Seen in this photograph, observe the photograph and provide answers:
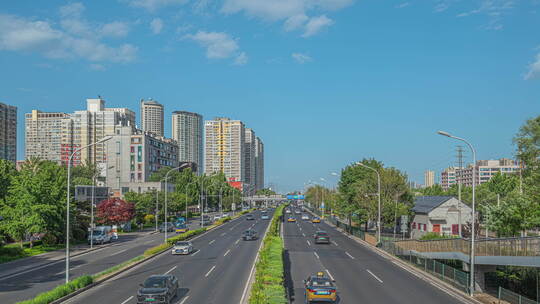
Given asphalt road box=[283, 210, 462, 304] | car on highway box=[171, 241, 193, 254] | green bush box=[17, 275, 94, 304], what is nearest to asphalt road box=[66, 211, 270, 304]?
green bush box=[17, 275, 94, 304]

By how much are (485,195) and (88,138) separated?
530 ft

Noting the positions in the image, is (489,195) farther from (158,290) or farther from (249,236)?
(158,290)

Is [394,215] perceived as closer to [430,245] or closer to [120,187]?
[430,245]

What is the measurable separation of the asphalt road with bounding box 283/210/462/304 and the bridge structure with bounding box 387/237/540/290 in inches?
124

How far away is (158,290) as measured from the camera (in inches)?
849

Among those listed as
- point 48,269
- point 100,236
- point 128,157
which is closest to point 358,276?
point 48,269

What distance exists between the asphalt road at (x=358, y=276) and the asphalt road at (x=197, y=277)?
337cm

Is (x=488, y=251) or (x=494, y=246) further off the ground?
Answer: (x=494, y=246)

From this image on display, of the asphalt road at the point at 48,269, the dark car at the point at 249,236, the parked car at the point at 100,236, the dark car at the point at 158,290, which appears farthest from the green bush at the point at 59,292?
the dark car at the point at 249,236

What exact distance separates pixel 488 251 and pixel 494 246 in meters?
0.69

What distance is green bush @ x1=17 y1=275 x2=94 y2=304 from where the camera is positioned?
20700 millimetres

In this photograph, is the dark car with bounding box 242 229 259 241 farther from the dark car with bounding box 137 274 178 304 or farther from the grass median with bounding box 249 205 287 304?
the dark car with bounding box 137 274 178 304

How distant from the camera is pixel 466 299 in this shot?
963 inches

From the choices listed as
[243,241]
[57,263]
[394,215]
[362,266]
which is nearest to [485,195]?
[394,215]
